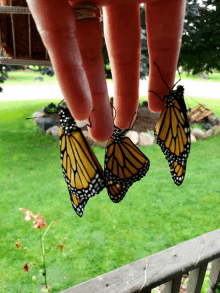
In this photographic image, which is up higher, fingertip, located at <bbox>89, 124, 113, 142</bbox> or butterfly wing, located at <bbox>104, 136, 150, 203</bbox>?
fingertip, located at <bbox>89, 124, 113, 142</bbox>

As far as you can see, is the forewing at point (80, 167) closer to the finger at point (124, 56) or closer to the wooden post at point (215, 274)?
the finger at point (124, 56)

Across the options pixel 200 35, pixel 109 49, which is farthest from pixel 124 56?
pixel 200 35

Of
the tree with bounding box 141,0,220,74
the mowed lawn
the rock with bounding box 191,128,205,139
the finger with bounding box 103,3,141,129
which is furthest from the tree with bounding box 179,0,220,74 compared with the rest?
the finger with bounding box 103,3,141,129

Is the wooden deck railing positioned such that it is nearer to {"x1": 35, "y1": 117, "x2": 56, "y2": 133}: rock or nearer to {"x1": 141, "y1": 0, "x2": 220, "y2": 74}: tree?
{"x1": 141, "y1": 0, "x2": 220, "y2": 74}: tree

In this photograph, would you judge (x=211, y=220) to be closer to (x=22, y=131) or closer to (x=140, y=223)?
(x=140, y=223)

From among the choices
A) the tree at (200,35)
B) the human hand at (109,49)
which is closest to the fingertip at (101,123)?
the human hand at (109,49)
